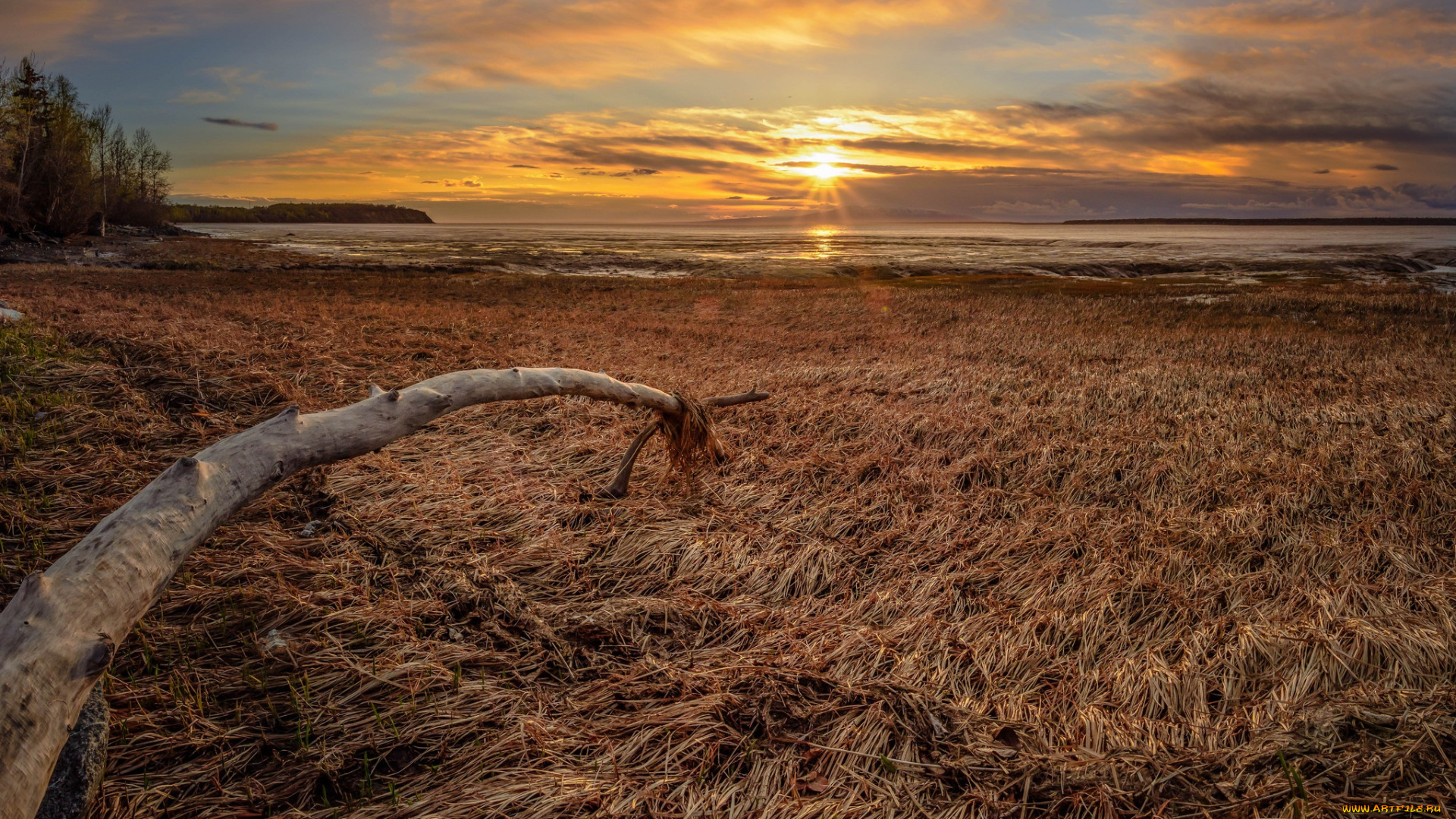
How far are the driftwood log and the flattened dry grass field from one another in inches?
29.2

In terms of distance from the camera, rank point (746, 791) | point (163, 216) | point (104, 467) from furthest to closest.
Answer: point (163, 216) < point (104, 467) < point (746, 791)

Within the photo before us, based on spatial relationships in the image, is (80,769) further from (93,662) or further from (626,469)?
(626,469)

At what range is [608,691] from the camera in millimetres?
4051

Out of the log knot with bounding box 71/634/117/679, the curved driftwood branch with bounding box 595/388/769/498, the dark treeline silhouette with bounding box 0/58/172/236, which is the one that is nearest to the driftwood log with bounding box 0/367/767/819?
the log knot with bounding box 71/634/117/679

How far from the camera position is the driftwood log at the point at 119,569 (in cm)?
265

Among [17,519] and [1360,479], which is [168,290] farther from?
[1360,479]

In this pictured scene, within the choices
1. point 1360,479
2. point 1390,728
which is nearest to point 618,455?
point 1390,728

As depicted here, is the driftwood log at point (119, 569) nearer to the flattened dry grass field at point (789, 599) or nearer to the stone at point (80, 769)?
the stone at point (80, 769)

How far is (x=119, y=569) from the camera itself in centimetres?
314

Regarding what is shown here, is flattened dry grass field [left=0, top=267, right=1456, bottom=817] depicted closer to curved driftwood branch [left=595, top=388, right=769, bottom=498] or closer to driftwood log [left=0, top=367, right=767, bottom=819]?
Answer: curved driftwood branch [left=595, top=388, right=769, bottom=498]

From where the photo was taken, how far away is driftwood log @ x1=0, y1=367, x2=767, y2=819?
2646 mm

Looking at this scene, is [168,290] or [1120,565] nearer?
[1120,565]

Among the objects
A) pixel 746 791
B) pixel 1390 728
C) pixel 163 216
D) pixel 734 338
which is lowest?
pixel 746 791

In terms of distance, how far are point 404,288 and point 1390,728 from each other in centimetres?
3070
